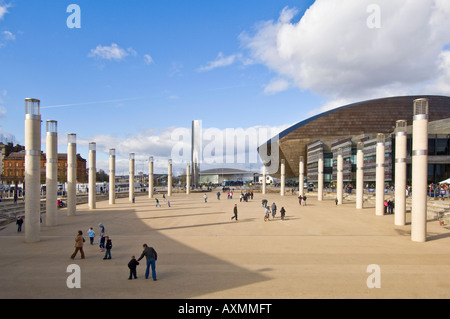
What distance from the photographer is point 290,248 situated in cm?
1353

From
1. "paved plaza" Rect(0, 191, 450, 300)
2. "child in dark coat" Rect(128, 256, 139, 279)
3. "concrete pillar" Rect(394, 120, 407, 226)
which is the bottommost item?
"paved plaza" Rect(0, 191, 450, 300)

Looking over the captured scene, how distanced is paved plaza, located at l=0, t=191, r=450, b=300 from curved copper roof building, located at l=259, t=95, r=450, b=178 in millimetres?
72760

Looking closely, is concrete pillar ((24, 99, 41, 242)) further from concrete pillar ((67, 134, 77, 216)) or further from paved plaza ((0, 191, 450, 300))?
concrete pillar ((67, 134, 77, 216))

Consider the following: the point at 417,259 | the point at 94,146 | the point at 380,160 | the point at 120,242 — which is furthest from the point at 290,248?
the point at 94,146

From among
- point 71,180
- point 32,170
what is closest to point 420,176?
point 32,170

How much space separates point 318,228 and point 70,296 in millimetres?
14674

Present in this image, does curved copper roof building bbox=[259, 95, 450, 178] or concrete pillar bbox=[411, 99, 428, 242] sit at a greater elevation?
curved copper roof building bbox=[259, 95, 450, 178]

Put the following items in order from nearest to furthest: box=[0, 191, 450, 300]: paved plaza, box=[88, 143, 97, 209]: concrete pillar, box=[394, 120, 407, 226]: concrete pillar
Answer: box=[0, 191, 450, 300]: paved plaza
box=[394, 120, 407, 226]: concrete pillar
box=[88, 143, 97, 209]: concrete pillar

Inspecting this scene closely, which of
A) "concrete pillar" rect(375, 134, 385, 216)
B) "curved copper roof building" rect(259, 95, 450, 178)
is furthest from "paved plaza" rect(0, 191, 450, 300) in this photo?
"curved copper roof building" rect(259, 95, 450, 178)

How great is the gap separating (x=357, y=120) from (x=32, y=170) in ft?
287

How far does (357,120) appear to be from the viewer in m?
87.9

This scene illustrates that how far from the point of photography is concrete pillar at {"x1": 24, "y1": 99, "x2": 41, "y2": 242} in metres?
15.7

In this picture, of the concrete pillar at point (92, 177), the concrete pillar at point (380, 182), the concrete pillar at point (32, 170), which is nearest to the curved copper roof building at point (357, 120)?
the concrete pillar at point (380, 182)
